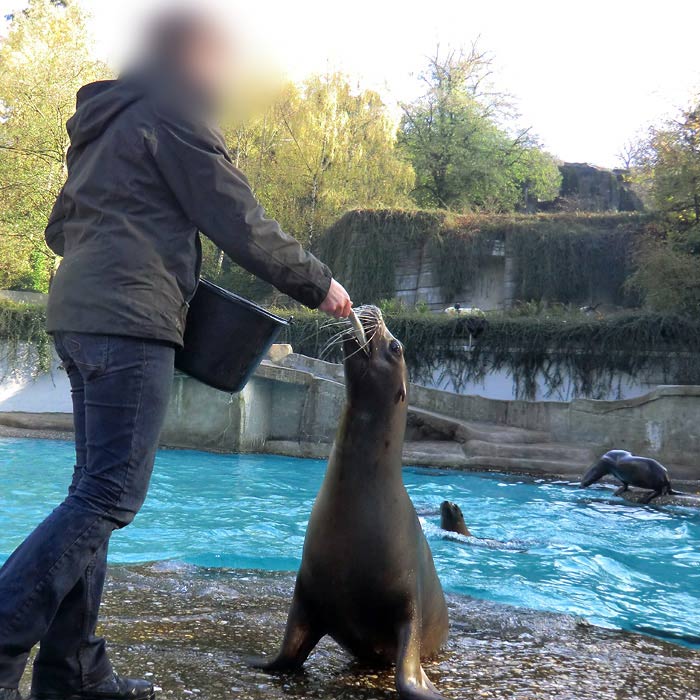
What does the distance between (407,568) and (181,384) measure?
451 inches

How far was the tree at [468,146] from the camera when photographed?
3397 centimetres

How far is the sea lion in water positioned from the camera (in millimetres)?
2717

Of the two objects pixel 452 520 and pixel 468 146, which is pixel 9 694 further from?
pixel 468 146

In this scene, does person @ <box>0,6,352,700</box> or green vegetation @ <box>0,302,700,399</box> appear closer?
person @ <box>0,6,352,700</box>

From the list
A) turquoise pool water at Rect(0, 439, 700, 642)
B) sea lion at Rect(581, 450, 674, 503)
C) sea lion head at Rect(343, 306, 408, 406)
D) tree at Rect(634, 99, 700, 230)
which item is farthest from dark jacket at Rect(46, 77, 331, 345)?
tree at Rect(634, 99, 700, 230)

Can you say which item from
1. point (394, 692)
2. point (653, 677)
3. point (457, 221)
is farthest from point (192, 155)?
point (457, 221)

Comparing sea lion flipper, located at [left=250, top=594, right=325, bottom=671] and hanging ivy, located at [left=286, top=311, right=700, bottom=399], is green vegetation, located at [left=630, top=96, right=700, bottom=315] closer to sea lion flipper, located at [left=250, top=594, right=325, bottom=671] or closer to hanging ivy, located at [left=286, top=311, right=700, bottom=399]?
hanging ivy, located at [left=286, top=311, right=700, bottom=399]

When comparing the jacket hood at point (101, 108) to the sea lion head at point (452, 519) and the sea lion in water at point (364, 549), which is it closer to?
the sea lion in water at point (364, 549)

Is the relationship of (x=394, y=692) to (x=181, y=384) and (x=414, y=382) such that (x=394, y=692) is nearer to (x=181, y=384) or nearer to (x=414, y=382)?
(x=181, y=384)

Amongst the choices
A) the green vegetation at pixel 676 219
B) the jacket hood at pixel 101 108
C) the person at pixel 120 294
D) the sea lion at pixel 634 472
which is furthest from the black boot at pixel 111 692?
the green vegetation at pixel 676 219

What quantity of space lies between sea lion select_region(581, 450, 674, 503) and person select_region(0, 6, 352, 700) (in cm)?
831

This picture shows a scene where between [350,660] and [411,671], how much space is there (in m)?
0.49

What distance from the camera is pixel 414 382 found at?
17969 millimetres

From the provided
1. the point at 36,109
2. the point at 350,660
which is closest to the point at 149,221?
the point at 350,660
